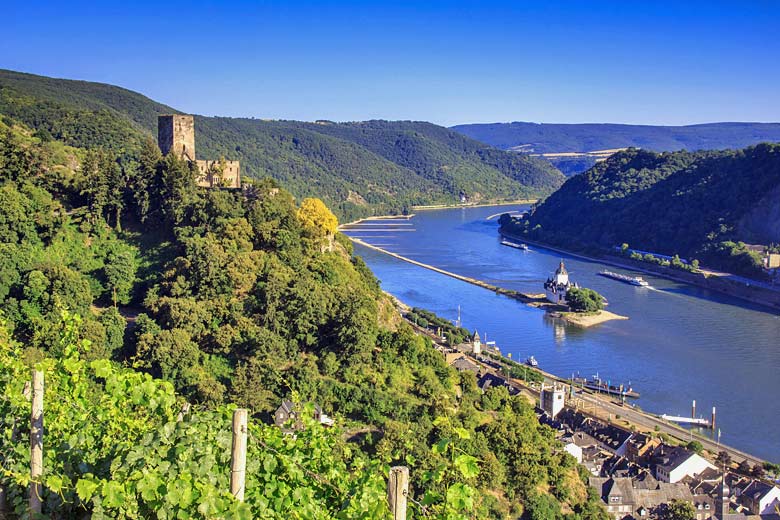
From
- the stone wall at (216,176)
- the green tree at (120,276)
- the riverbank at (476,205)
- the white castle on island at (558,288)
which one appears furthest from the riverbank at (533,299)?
the riverbank at (476,205)

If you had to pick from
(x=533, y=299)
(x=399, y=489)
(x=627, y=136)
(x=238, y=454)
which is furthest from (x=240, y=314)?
(x=627, y=136)

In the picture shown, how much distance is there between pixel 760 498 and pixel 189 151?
1111cm

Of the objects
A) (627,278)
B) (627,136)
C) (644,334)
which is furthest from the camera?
(627,136)

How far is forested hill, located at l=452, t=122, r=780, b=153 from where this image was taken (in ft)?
483

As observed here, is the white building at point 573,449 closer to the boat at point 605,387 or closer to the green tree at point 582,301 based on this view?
the boat at point 605,387

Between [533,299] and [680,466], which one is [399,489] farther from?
[533,299]

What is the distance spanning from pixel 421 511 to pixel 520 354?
1755cm

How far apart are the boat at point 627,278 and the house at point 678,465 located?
18.9 meters

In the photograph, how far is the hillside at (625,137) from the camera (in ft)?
483

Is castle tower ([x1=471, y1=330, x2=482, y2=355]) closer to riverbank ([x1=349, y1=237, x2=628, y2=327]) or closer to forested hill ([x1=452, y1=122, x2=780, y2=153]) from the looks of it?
riverbank ([x1=349, y1=237, x2=628, y2=327])

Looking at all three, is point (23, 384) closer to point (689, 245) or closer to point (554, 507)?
point (554, 507)

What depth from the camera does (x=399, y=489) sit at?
258cm

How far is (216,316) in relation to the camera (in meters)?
11.8

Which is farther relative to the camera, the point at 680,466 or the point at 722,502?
the point at 680,466
